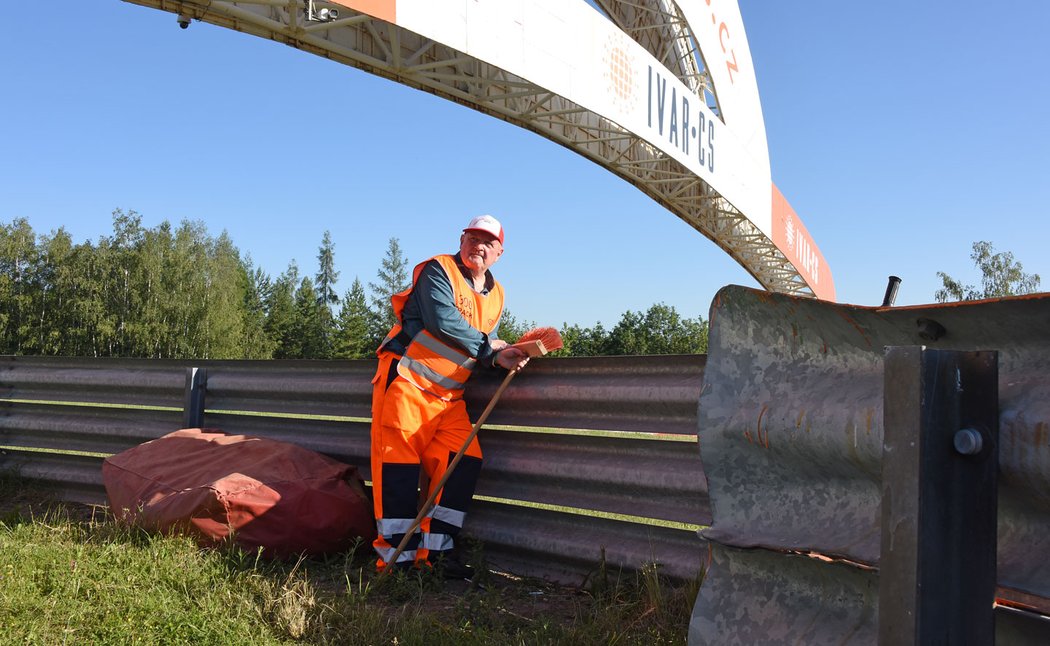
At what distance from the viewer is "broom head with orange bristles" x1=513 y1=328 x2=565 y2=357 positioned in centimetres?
411

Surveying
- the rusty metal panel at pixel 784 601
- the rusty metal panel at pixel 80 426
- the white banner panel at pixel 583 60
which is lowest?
the rusty metal panel at pixel 80 426

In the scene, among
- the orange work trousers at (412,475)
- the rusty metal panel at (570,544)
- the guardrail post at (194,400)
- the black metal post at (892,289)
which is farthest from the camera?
the guardrail post at (194,400)

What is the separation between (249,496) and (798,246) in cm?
3821

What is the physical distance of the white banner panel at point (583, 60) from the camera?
14008 mm

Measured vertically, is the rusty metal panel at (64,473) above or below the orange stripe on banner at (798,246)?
below

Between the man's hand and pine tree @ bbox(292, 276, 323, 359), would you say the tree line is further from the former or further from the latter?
the man's hand

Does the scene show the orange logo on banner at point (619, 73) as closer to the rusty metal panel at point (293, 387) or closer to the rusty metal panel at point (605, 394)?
the rusty metal panel at point (293, 387)

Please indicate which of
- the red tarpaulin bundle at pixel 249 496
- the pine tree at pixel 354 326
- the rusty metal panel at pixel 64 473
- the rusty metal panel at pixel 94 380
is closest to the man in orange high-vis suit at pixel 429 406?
the red tarpaulin bundle at pixel 249 496

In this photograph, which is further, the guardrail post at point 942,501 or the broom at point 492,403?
the broom at point 492,403

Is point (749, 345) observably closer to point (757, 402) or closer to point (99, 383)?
point (757, 402)

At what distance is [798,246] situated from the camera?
3931 centimetres

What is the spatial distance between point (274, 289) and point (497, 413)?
8764 cm

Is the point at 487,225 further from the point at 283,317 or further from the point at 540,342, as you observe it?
the point at 283,317

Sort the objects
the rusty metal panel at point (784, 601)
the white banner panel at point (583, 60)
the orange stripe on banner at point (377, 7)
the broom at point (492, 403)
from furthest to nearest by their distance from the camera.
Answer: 1. the white banner panel at point (583, 60)
2. the orange stripe on banner at point (377, 7)
3. the broom at point (492, 403)
4. the rusty metal panel at point (784, 601)
